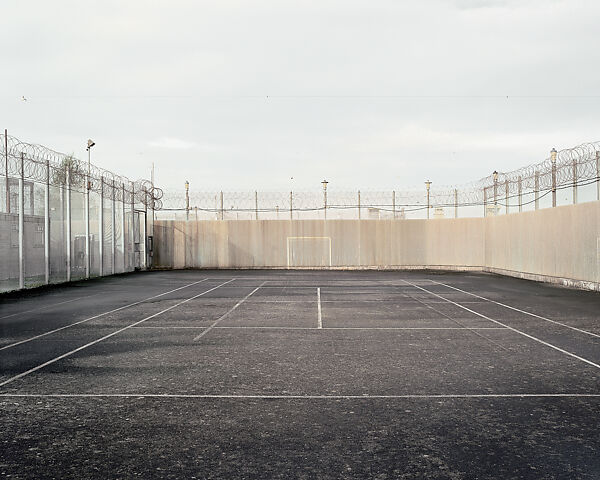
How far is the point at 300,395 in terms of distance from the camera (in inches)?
234

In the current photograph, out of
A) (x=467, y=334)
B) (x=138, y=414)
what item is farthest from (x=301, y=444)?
(x=467, y=334)

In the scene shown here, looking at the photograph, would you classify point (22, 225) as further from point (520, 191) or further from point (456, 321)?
point (520, 191)

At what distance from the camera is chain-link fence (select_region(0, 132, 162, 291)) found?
59.1 feet

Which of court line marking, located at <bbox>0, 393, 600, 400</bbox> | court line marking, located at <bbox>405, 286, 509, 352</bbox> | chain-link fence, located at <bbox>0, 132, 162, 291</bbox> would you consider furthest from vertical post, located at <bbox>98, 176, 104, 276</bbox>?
court line marking, located at <bbox>0, 393, 600, 400</bbox>

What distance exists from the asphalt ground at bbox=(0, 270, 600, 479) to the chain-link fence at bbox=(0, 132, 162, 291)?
671 centimetres

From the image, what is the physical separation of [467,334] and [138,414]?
20.0 feet

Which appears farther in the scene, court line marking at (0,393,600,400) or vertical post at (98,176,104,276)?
vertical post at (98,176,104,276)

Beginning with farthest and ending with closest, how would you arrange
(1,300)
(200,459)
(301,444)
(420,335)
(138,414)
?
(1,300) → (420,335) → (138,414) → (301,444) → (200,459)

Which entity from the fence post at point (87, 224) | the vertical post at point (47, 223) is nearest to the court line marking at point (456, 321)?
the vertical post at point (47, 223)

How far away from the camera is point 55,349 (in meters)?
8.51

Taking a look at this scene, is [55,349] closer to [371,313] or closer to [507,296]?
[371,313]

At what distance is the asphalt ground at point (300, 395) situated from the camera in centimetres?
416

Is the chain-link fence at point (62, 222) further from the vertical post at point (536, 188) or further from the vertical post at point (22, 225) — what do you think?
the vertical post at point (536, 188)

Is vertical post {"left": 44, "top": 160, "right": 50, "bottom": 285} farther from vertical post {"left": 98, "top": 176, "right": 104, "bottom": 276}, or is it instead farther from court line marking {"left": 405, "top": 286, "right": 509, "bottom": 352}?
court line marking {"left": 405, "top": 286, "right": 509, "bottom": 352}
